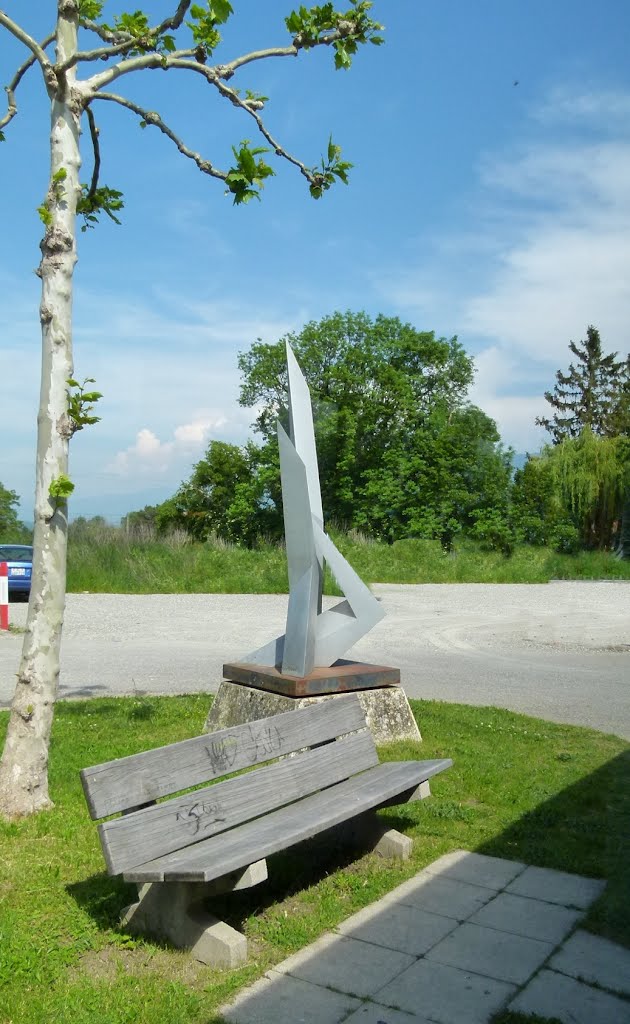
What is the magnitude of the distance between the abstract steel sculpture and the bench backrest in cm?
177

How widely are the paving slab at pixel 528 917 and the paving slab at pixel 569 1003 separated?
1.23 feet

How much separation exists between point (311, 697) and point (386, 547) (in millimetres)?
21450

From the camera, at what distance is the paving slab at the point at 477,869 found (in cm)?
429

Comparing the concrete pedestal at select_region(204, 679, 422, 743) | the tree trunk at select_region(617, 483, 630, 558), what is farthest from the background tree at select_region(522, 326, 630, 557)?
the concrete pedestal at select_region(204, 679, 422, 743)

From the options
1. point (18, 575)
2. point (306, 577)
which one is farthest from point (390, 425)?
point (306, 577)

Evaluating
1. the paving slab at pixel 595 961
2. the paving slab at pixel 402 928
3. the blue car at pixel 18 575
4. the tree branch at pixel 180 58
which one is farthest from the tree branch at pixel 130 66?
the blue car at pixel 18 575

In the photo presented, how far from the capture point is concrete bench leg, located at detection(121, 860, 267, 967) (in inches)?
135

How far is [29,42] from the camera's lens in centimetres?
517

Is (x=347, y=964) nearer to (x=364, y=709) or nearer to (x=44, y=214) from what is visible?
(x=364, y=709)

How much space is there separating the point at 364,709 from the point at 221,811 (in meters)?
2.91

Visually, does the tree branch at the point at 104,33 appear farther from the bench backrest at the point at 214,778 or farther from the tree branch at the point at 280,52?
the bench backrest at the point at 214,778

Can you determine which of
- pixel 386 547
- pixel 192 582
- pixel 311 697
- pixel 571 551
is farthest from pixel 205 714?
pixel 571 551

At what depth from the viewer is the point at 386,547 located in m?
27.7

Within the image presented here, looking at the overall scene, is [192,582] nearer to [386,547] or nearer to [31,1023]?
[386,547]
